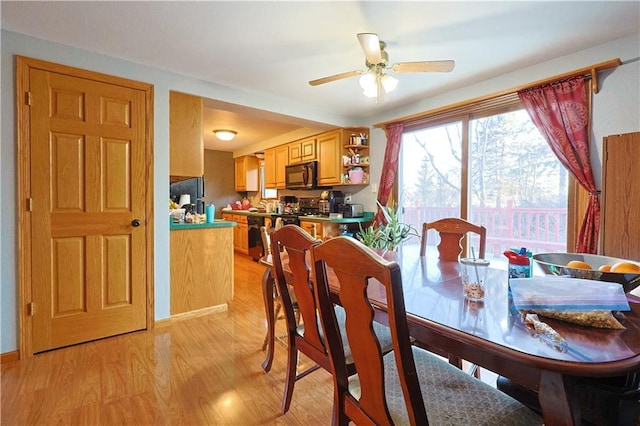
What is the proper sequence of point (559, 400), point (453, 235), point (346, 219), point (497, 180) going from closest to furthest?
1. point (559, 400)
2. point (453, 235)
3. point (497, 180)
4. point (346, 219)

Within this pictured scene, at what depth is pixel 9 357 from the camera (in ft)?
6.55

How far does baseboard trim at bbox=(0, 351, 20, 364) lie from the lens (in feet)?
6.50

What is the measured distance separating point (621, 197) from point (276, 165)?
4.54m

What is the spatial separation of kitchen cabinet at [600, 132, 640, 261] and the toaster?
2522 mm

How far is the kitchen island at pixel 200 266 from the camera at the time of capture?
8.79 feet

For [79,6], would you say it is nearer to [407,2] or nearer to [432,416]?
[407,2]

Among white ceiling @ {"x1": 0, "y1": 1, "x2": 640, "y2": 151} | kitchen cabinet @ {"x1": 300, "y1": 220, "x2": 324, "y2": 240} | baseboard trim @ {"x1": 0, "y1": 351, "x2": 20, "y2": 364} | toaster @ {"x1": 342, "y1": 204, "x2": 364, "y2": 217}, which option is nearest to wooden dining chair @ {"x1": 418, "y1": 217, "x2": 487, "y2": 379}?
white ceiling @ {"x1": 0, "y1": 1, "x2": 640, "y2": 151}

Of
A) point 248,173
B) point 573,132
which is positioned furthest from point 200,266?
point 248,173

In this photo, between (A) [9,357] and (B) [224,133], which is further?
(B) [224,133]

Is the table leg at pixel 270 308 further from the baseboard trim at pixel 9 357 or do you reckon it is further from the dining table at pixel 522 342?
the baseboard trim at pixel 9 357

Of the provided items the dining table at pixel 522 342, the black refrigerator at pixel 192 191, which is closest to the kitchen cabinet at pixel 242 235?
the black refrigerator at pixel 192 191

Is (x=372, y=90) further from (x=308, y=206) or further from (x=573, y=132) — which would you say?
(x=308, y=206)

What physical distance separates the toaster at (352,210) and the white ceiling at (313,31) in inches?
69.9

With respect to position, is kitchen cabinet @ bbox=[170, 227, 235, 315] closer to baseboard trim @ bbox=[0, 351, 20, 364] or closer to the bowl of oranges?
baseboard trim @ bbox=[0, 351, 20, 364]
